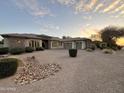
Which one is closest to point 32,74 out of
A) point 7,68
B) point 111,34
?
point 7,68

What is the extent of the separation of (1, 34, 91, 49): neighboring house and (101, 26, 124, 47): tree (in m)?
7.73

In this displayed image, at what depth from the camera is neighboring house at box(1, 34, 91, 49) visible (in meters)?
24.2

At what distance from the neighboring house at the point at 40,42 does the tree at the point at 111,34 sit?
7.73 metres

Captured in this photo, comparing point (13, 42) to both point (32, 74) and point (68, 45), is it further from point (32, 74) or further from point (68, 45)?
point (68, 45)

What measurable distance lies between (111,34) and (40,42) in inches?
952

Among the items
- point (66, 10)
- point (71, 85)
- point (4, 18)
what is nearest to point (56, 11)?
point (66, 10)

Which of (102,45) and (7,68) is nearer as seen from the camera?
(7,68)

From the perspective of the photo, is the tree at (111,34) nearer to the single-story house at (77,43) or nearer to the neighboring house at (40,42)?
the neighboring house at (40,42)

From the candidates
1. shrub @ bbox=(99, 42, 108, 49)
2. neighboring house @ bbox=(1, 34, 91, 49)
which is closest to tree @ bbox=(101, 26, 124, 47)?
shrub @ bbox=(99, 42, 108, 49)

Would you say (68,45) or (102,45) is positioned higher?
(68,45)

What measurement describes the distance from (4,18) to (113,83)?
852 inches

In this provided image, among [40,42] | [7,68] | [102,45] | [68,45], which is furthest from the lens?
[102,45]

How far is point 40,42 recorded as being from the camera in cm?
3048

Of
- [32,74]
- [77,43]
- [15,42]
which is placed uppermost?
[15,42]
